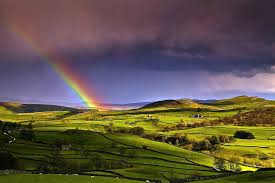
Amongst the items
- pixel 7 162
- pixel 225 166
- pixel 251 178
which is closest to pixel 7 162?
pixel 7 162

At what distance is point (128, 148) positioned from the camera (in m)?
155

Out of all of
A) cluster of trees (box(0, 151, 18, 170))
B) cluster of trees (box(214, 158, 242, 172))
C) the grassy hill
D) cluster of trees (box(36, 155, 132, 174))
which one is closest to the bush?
cluster of trees (box(0, 151, 18, 170))

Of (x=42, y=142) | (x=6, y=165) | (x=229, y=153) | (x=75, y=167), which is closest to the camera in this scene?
(x=6, y=165)

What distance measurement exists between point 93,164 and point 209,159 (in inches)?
1881

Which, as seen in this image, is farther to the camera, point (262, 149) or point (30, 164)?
point (262, 149)

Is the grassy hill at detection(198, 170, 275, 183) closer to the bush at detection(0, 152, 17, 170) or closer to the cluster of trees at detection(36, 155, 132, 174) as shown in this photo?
the cluster of trees at detection(36, 155, 132, 174)

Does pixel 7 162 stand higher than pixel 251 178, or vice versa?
pixel 251 178

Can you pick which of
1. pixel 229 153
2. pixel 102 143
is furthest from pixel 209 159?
pixel 102 143

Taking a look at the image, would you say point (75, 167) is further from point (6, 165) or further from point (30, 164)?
point (6, 165)

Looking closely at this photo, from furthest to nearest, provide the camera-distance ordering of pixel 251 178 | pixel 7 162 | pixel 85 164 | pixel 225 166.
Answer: pixel 225 166, pixel 85 164, pixel 7 162, pixel 251 178

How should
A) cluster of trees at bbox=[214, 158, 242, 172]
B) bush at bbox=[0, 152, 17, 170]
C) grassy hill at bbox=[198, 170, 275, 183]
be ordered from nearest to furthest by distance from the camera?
1. grassy hill at bbox=[198, 170, 275, 183]
2. bush at bbox=[0, 152, 17, 170]
3. cluster of trees at bbox=[214, 158, 242, 172]

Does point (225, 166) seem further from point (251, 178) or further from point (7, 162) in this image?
point (7, 162)

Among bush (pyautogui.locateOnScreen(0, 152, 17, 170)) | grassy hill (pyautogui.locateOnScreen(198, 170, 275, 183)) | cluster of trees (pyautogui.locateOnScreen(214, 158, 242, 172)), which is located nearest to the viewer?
grassy hill (pyautogui.locateOnScreen(198, 170, 275, 183))

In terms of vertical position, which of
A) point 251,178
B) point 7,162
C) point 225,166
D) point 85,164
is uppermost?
point 251,178
